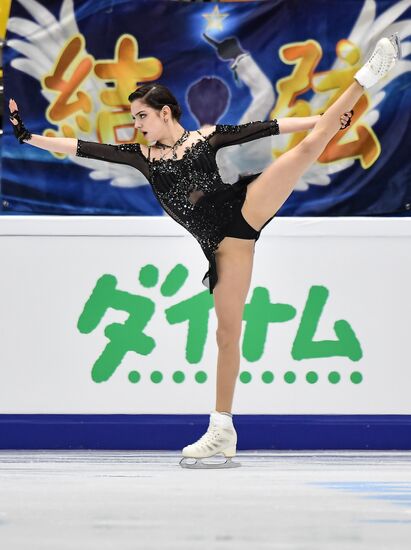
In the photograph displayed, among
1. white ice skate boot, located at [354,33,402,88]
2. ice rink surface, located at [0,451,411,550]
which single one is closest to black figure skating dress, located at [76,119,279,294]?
white ice skate boot, located at [354,33,402,88]

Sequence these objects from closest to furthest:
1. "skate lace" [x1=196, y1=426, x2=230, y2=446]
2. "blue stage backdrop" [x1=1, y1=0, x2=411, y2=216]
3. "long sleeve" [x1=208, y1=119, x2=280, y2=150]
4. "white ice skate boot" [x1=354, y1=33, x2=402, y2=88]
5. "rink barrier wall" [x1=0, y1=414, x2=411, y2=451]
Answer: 1. "white ice skate boot" [x1=354, y1=33, x2=402, y2=88]
2. "skate lace" [x1=196, y1=426, x2=230, y2=446]
3. "long sleeve" [x1=208, y1=119, x2=280, y2=150]
4. "rink barrier wall" [x1=0, y1=414, x2=411, y2=451]
5. "blue stage backdrop" [x1=1, y1=0, x2=411, y2=216]

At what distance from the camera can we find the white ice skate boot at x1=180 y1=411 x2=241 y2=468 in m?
3.34

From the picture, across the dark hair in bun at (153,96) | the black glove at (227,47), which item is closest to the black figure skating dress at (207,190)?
the dark hair in bun at (153,96)

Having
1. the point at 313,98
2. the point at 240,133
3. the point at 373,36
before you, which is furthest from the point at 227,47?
the point at 240,133

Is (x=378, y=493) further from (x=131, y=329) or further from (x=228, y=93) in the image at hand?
(x=228, y=93)

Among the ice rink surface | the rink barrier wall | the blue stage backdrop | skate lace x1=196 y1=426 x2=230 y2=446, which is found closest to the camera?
the ice rink surface

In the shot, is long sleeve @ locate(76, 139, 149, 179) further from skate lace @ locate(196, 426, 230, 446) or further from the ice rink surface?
the ice rink surface

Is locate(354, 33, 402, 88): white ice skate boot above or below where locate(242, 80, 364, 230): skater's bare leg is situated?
above

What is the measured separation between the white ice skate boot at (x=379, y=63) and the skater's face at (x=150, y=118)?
0.58 meters

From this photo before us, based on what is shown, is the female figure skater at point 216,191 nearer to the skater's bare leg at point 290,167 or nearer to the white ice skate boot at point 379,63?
the skater's bare leg at point 290,167

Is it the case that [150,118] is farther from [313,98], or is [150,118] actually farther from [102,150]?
[313,98]

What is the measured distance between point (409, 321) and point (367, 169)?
1336 mm

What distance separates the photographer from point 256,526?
2.17 meters

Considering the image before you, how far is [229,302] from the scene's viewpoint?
11.4 feet
